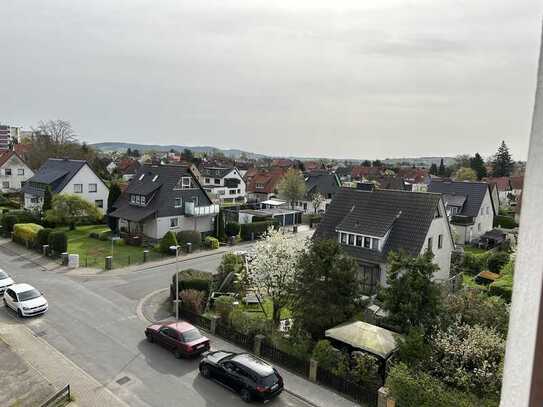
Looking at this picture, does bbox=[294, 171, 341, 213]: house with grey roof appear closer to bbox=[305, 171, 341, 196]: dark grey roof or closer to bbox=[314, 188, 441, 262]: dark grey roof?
bbox=[305, 171, 341, 196]: dark grey roof

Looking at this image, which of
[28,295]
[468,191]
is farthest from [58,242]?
[468,191]

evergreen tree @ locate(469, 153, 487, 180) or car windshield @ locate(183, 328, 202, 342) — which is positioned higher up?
evergreen tree @ locate(469, 153, 487, 180)

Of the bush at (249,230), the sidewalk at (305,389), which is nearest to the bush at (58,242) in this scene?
the sidewalk at (305,389)

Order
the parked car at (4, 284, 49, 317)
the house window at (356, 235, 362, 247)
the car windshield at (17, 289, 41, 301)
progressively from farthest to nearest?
the house window at (356, 235, 362, 247)
the car windshield at (17, 289, 41, 301)
the parked car at (4, 284, 49, 317)

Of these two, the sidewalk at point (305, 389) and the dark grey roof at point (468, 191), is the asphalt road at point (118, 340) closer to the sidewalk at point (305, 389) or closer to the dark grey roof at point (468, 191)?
the sidewalk at point (305, 389)

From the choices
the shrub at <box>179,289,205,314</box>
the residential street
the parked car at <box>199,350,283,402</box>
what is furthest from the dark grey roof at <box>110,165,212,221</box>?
the parked car at <box>199,350,283,402</box>

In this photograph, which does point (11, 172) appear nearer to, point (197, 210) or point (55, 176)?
point (55, 176)
